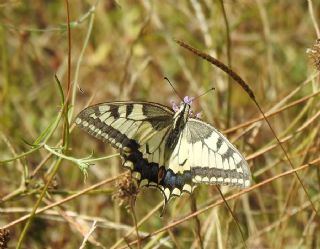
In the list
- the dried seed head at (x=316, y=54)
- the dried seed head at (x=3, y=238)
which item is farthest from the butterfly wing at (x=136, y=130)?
the dried seed head at (x=316, y=54)

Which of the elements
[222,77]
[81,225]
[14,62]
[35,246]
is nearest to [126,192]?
[81,225]

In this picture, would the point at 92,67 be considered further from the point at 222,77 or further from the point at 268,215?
the point at 268,215

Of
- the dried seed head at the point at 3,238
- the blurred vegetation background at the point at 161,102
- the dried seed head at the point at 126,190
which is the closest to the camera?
the dried seed head at the point at 3,238

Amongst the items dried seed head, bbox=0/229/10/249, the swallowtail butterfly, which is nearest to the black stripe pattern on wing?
the swallowtail butterfly

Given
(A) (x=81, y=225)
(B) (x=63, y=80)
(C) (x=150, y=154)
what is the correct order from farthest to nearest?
(B) (x=63, y=80) < (A) (x=81, y=225) < (C) (x=150, y=154)

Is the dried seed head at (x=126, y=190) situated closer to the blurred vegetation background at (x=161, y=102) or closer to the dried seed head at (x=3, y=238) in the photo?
the blurred vegetation background at (x=161, y=102)

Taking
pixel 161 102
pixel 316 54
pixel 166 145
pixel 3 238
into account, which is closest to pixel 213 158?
pixel 166 145

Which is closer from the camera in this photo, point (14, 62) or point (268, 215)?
point (268, 215)

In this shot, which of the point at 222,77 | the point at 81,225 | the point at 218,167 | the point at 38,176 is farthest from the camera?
the point at 222,77

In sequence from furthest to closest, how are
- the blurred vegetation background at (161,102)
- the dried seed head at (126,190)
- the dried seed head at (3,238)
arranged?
the blurred vegetation background at (161,102), the dried seed head at (126,190), the dried seed head at (3,238)
